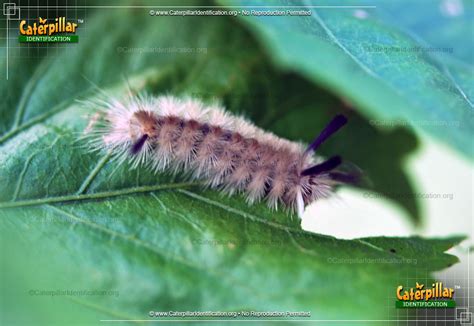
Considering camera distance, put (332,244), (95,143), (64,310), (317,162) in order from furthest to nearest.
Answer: (317,162) < (95,143) < (332,244) < (64,310)

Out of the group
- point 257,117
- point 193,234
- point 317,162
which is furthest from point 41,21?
point 317,162

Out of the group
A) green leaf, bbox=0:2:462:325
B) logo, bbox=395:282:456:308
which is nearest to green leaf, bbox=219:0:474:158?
green leaf, bbox=0:2:462:325

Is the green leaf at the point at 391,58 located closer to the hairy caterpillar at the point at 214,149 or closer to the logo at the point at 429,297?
the hairy caterpillar at the point at 214,149

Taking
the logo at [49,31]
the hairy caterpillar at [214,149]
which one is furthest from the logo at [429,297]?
the logo at [49,31]

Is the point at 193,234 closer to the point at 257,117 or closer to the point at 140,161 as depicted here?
the point at 140,161

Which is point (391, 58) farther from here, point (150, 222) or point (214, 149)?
point (150, 222)

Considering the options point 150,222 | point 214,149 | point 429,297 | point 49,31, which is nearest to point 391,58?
point 214,149
